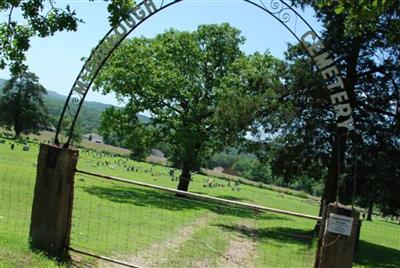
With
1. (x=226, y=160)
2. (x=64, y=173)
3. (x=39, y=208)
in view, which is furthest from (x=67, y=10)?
(x=226, y=160)

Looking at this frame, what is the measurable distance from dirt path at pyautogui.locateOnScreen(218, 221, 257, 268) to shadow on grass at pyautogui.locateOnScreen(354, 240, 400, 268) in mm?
3595

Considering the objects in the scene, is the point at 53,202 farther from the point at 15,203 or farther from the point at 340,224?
the point at 15,203

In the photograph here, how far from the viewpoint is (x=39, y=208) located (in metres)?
7.61

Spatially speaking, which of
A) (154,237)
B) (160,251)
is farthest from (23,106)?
(160,251)

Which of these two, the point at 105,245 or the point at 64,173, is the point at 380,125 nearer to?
the point at 105,245

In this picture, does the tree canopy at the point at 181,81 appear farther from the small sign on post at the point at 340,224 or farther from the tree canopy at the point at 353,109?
the small sign on post at the point at 340,224

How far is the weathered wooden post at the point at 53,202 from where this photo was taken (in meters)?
7.52

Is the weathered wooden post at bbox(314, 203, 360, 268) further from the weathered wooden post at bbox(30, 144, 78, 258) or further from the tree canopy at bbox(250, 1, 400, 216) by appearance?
the tree canopy at bbox(250, 1, 400, 216)

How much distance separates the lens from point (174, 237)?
1365 cm

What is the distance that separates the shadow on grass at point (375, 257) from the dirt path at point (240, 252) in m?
3.59

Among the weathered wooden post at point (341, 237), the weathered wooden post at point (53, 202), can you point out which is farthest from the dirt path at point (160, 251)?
the weathered wooden post at point (341, 237)

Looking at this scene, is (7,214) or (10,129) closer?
(7,214)

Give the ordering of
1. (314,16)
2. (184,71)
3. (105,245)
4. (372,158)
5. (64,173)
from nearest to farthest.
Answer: (64,173), (105,245), (372,158), (314,16), (184,71)

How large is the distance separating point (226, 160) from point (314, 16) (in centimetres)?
15381
